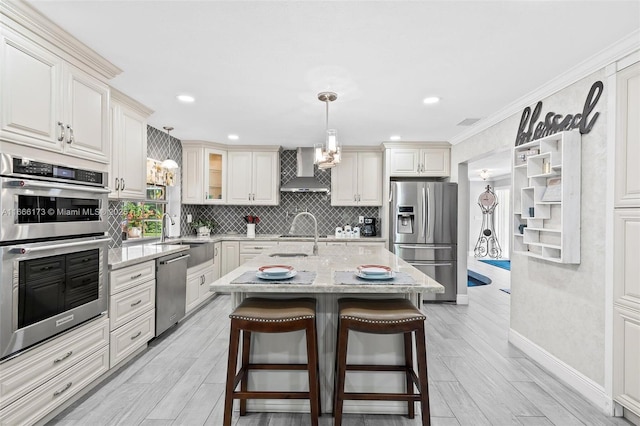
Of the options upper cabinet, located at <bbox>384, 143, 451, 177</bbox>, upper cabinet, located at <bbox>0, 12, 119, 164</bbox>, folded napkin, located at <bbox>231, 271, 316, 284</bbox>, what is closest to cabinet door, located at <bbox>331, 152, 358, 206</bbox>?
upper cabinet, located at <bbox>384, 143, 451, 177</bbox>

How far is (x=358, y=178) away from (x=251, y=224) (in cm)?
198

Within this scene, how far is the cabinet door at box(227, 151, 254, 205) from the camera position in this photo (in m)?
5.53

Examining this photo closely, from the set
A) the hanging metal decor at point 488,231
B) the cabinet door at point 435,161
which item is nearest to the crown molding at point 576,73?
the cabinet door at point 435,161

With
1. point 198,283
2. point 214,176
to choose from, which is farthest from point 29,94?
point 214,176

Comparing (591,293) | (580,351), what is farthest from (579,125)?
(580,351)

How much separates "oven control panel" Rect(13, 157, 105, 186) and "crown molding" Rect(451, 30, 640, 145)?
366 centimetres

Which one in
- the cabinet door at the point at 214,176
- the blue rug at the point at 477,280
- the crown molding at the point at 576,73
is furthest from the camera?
the blue rug at the point at 477,280

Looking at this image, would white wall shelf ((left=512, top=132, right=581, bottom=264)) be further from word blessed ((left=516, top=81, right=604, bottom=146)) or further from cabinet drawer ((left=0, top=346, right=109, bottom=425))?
cabinet drawer ((left=0, top=346, right=109, bottom=425))

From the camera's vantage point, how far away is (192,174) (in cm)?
527

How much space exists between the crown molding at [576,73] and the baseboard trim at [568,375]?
224 centimetres

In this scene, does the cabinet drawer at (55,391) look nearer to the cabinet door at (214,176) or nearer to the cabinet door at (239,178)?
the cabinet door at (214,176)

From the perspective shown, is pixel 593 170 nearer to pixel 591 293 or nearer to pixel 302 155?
pixel 591 293

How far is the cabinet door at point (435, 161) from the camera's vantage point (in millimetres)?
5172

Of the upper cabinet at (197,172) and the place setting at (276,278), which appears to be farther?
the upper cabinet at (197,172)
